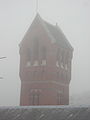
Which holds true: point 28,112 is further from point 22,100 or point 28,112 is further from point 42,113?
point 22,100

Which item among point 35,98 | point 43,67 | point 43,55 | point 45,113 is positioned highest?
point 43,55

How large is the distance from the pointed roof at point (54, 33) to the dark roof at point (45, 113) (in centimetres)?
1896

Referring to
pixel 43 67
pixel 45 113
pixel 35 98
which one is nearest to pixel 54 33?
pixel 43 67

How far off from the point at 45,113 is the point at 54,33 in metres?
24.4

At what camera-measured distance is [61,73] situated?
162 feet

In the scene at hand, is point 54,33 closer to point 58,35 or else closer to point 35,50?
point 58,35

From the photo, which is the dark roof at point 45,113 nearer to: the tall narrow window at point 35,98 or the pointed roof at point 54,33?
the tall narrow window at point 35,98

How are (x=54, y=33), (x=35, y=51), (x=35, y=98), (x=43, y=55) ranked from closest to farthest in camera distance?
1. (x=35, y=98)
2. (x=43, y=55)
3. (x=35, y=51)
4. (x=54, y=33)

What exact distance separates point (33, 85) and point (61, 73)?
371 cm

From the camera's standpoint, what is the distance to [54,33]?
2067 inches

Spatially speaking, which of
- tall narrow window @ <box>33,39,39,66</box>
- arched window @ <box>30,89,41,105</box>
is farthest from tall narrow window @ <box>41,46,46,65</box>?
arched window @ <box>30,89,41,105</box>

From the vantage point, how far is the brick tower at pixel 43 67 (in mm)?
48000

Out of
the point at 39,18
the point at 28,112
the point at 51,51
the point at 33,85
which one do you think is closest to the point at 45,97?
the point at 33,85

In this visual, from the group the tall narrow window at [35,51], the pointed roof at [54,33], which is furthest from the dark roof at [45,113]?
the pointed roof at [54,33]
